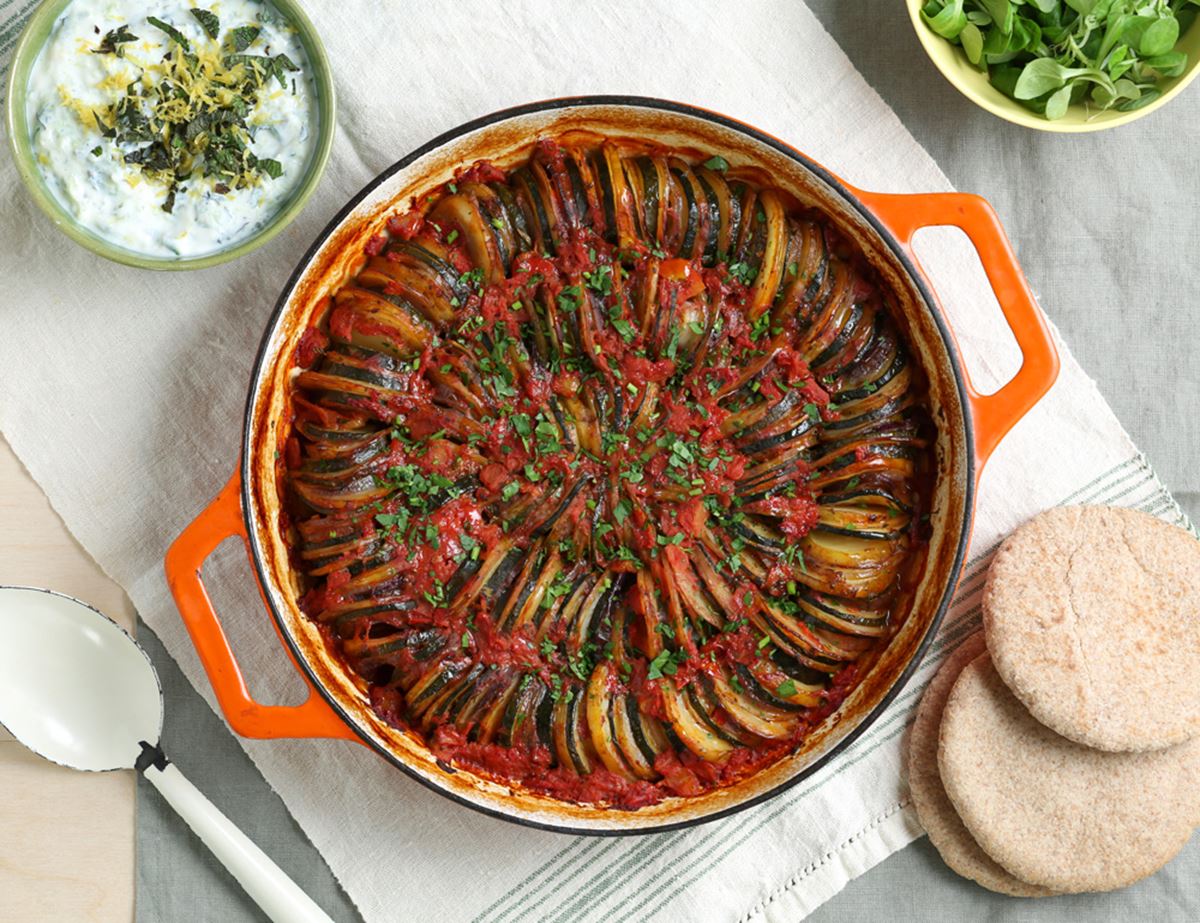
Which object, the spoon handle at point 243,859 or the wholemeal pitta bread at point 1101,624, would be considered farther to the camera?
the spoon handle at point 243,859

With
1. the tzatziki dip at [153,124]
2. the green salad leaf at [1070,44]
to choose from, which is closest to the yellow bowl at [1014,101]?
the green salad leaf at [1070,44]

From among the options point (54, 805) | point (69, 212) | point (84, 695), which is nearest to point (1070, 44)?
point (69, 212)

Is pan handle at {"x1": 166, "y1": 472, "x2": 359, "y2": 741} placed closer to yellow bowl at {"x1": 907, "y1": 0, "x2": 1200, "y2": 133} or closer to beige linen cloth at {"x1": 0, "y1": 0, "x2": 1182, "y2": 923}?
beige linen cloth at {"x1": 0, "y1": 0, "x2": 1182, "y2": 923}

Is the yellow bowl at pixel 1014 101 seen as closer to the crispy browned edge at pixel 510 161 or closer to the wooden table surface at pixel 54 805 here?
the crispy browned edge at pixel 510 161

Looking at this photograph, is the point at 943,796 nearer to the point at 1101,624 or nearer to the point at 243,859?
the point at 1101,624

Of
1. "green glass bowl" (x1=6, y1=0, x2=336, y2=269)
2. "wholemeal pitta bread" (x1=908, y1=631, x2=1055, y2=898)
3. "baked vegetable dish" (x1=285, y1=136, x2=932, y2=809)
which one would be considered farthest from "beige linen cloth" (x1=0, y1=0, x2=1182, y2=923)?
"baked vegetable dish" (x1=285, y1=136, x2=932, y2=809)
